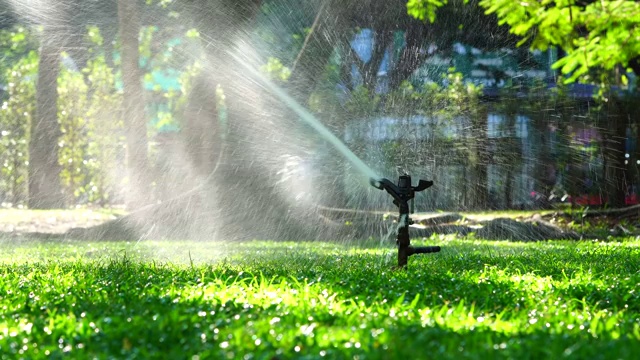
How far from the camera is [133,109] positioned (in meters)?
22.2

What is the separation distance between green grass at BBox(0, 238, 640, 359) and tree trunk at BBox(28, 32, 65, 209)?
16.3 m

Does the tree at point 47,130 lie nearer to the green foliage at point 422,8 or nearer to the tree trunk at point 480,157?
the green foliage at point 422,8

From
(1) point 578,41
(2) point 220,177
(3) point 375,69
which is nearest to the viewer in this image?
(1) point 578,41

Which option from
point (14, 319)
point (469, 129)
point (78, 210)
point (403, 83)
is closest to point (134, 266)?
point (14, 319)

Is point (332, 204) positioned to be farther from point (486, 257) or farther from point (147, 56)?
point (486, 257)

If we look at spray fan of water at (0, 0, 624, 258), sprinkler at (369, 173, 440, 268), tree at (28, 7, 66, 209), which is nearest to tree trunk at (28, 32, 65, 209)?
tree at (28, 7, 66, 209)

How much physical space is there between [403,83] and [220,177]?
489 cm

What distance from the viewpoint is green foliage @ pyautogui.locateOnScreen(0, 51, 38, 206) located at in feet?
80.2

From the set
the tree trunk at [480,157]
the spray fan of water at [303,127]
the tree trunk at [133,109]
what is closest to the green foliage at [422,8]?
the spray fan of water at [303,127]

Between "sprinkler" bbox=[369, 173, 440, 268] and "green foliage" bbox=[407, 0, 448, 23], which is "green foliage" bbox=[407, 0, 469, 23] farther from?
"sprinkler" bbox=[369, 173, 440, 268]

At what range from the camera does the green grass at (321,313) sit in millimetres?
3723

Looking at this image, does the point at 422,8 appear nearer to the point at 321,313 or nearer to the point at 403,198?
the point at 403,198

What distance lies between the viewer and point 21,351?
12.6 ft

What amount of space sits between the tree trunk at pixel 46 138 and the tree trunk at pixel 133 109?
96.4 inches
